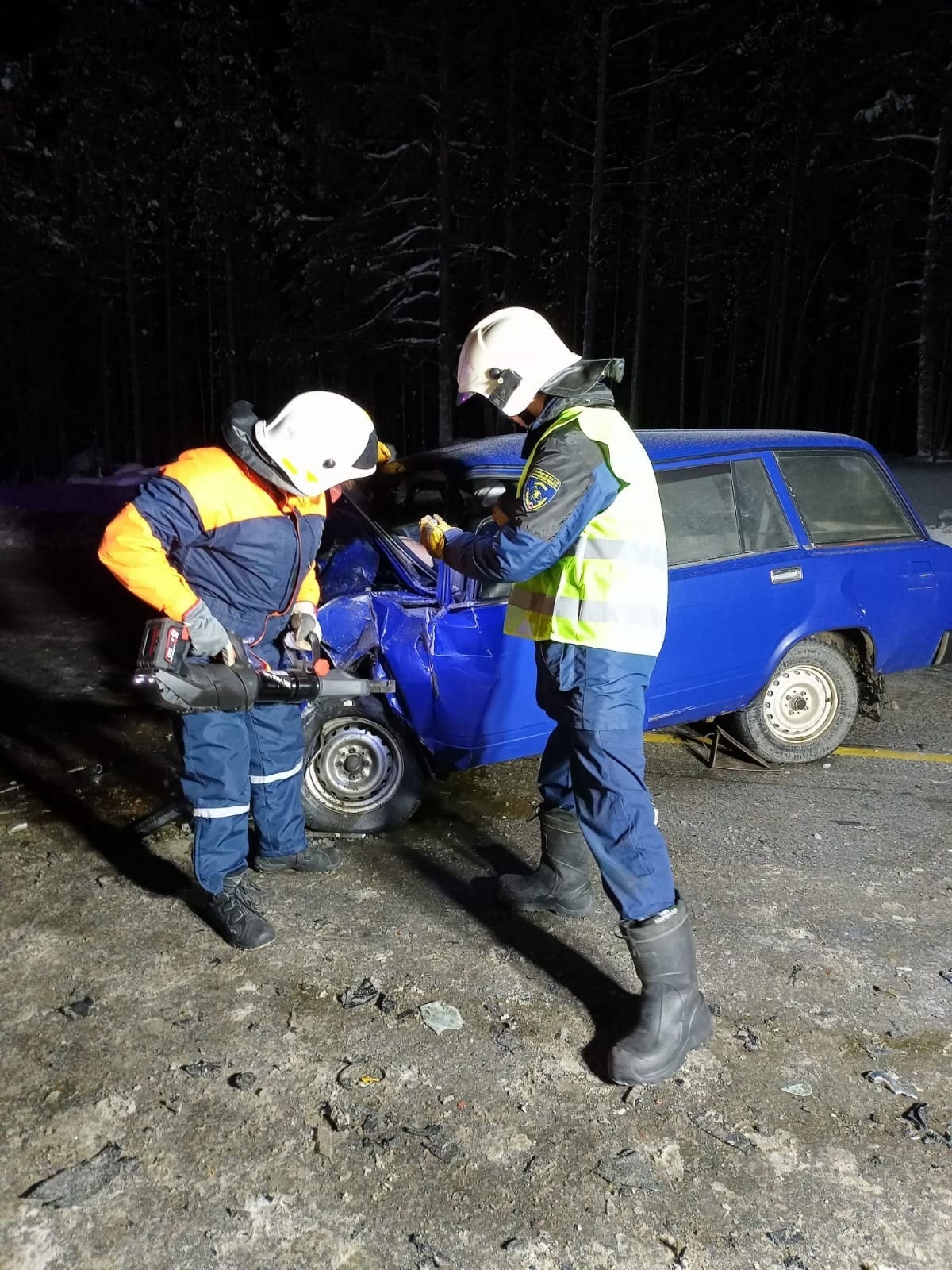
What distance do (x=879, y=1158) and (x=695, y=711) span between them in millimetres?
2329

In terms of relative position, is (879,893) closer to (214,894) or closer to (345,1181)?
(345,1181)

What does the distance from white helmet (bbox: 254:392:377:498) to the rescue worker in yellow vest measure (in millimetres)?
449

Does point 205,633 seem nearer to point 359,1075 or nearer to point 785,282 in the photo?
point 359,1075

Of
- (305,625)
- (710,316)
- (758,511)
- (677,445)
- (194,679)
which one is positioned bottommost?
(194,679)

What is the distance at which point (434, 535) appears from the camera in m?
2.84

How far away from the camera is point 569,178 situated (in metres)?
21.8

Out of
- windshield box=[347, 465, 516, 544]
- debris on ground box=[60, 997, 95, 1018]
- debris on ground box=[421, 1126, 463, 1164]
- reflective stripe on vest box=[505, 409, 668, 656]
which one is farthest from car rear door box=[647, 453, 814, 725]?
debris on ground box=[60, 997, 95, 1018]

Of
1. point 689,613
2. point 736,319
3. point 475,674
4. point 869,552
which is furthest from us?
point 736,319

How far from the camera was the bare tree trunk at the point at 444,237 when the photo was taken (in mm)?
17516

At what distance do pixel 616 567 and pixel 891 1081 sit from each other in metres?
1.70

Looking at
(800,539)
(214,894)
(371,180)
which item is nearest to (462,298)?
(371,180)

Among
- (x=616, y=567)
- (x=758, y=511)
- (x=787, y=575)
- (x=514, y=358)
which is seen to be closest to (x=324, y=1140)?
(x=616, y=567)

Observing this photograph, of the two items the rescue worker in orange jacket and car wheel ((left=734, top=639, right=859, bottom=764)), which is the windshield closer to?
the rescue worker in orange jacket

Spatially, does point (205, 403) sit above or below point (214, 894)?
above
